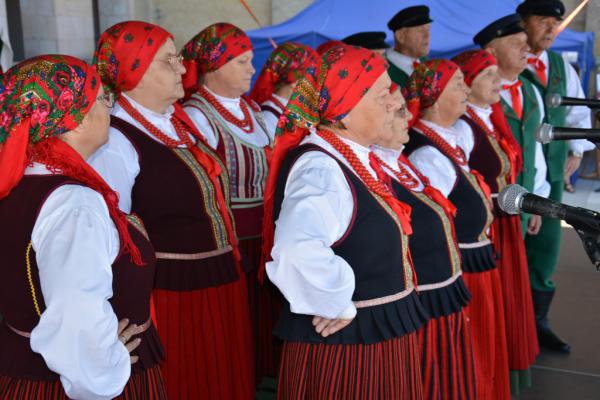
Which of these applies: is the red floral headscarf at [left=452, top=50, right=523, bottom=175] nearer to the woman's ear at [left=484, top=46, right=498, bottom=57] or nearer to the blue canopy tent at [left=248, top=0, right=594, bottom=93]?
the woman's ear at [left=484, top=46, right=498, bottom=57]

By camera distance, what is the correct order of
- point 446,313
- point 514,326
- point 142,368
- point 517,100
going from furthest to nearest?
point 517,100 < point 514,326 < point 446,313 < point 142,368

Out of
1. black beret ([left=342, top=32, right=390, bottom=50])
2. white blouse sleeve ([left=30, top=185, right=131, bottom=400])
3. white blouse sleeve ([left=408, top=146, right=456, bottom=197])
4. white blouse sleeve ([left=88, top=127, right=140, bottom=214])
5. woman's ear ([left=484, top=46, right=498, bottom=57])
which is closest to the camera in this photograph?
white blouse sleeve ([left=30, top=185, right=131, bottom=400])

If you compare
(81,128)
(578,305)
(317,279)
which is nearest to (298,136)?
(317,279)

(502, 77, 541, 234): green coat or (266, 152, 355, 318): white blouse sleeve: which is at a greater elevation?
(266, 152, 355, 318): white blouse sleeve

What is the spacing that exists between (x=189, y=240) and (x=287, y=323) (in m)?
0.62

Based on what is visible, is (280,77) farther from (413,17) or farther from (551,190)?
(551,190)

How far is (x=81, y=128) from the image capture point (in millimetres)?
1766

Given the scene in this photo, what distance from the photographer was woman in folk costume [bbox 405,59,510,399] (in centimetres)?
288

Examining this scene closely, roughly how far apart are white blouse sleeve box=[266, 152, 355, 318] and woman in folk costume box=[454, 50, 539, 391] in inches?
59.8

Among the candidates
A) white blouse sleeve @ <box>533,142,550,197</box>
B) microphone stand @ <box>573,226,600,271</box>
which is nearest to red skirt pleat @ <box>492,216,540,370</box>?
white blouse sleeve @ <box>533,142,550,197</box>

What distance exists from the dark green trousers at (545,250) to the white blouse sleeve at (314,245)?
98.5 inches

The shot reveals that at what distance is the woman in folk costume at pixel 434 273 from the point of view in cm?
242

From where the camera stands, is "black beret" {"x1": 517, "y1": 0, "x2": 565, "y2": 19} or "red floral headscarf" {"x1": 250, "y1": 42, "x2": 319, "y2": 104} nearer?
"red floral headscarf" {"x1": 250, "y1": 42, "x2": 319, "y2": 104}

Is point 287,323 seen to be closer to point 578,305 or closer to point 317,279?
point 317,279
